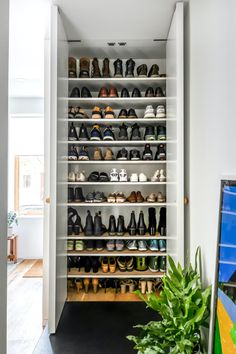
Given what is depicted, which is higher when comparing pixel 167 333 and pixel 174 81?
pixel 174 81

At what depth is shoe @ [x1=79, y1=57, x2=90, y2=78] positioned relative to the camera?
3.01 metres

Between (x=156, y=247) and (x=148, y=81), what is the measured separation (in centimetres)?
161

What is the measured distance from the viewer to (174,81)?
2375 millimetres

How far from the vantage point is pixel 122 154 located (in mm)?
3053

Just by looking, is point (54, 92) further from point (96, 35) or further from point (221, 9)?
point (221, 9)

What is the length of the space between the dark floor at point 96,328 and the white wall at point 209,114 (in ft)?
2.73

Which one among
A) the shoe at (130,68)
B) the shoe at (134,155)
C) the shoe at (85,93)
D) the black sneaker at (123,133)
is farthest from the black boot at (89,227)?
the shoe at (130,68)

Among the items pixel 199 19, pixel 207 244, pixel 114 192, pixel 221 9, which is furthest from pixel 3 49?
pixel 114 192

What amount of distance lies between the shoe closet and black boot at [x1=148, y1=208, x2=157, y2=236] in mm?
58

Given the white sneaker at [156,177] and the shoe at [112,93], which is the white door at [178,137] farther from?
the shoe at [112,93]

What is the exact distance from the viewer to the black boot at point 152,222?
2.99 meters

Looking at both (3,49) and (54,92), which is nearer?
(3,49)

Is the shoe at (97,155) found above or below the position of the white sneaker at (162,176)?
above

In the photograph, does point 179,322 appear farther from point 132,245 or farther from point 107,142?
point 107,142
